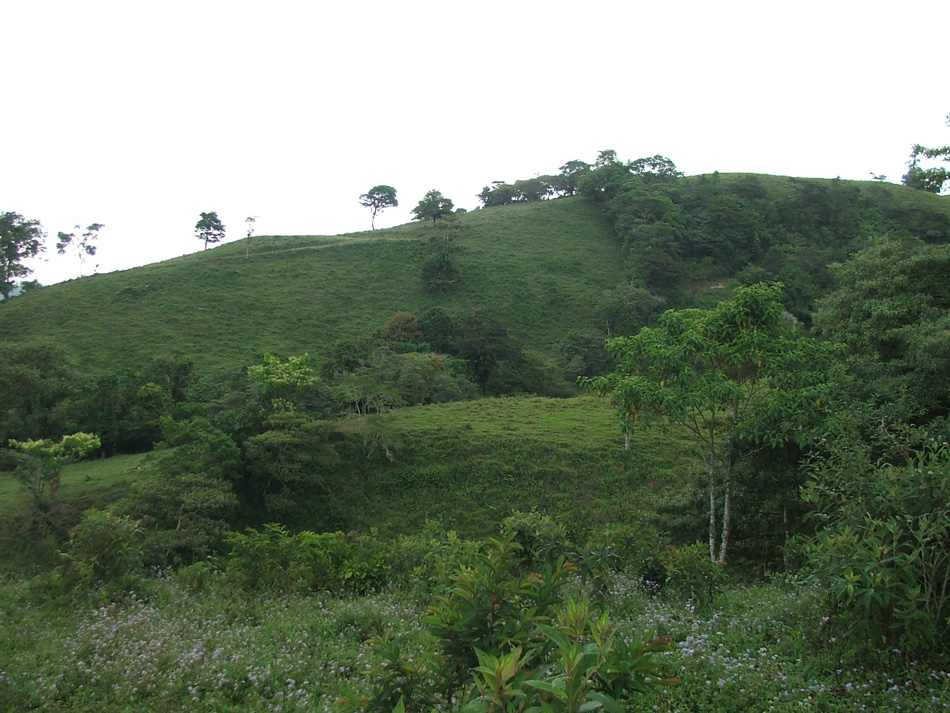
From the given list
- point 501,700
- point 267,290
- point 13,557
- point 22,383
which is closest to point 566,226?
point 267,290

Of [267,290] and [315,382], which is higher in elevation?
[267,290]

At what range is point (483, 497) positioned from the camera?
67.2 ft

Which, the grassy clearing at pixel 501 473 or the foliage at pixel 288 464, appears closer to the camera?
the foliage at pixel 288 464

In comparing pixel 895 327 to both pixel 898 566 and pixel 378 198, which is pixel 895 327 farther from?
pixel 378 198

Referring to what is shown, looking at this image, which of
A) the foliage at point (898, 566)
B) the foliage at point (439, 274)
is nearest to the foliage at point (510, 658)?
the foliage at point (898, 566)

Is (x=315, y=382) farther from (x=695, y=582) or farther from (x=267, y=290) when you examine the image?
(x=267, y=290)

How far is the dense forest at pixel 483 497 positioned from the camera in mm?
4020

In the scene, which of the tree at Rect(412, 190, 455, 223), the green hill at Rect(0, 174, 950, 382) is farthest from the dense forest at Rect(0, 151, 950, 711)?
the tree at Rect(412, 190, 455, 223)

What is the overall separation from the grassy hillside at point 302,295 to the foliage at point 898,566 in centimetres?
3677

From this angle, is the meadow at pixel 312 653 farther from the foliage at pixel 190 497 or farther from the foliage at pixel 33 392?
the foliage at pixel 33 392

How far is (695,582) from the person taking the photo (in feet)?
20.9

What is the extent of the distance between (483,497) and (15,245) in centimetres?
4999

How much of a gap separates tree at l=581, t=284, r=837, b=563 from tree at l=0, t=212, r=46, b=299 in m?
53.9

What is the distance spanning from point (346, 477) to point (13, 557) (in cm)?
928
